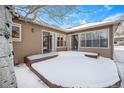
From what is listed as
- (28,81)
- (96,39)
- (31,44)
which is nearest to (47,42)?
(31,44)

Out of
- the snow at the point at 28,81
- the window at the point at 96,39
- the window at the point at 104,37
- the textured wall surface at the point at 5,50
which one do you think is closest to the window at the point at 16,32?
the snow at the point at 28,81

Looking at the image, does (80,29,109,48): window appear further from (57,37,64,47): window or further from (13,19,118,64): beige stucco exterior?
(57,37,64,47): window

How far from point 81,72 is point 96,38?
2.24 metres

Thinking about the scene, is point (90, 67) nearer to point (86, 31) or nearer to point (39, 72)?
point (39, 72)

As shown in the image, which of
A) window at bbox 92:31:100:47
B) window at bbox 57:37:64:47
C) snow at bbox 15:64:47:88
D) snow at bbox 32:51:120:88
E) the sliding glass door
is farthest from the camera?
window at bbox 57:37:64:47

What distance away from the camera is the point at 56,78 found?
96.0 inches

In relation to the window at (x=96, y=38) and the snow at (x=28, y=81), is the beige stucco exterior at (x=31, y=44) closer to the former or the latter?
the window at (x=96, y=38)

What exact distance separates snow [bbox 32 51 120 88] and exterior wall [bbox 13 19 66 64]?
1.22 m

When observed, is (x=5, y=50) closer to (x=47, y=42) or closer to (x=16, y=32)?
(x=16, y=32)

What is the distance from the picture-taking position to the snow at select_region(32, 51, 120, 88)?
7.63ft

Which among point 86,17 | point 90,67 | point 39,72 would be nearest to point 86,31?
point 86,17

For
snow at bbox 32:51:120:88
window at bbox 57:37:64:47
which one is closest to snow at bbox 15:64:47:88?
snow at bbox 32:51:120:88

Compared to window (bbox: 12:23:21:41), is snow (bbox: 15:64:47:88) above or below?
below
